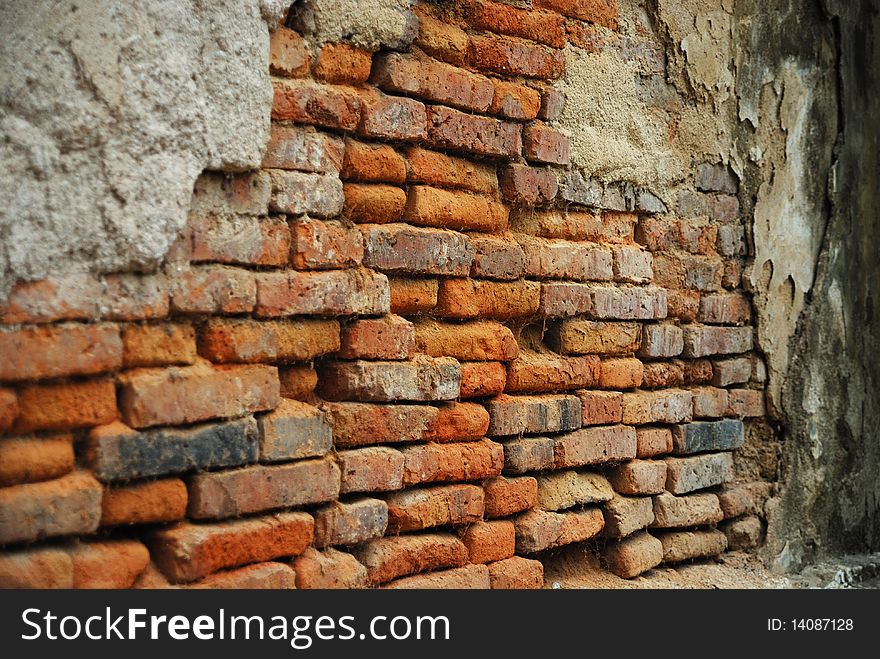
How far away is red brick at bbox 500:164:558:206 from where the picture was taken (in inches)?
112

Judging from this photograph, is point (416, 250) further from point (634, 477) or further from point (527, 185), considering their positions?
point (634, 477)

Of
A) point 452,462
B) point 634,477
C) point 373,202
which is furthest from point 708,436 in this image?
point 373,202

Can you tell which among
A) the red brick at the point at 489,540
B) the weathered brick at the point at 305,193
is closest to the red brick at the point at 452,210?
the weathered brick at the point at 305,193

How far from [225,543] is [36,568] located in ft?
1.28

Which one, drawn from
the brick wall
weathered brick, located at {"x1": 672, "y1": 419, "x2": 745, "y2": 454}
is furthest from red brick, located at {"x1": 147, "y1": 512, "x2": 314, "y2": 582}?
weathered brick, located at {"x1": 672, "y1": 419, "x2": 745, "y2": 454}

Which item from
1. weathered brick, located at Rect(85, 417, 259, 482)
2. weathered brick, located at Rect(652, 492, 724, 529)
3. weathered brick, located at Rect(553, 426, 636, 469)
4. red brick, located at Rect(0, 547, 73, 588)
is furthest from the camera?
weathered brick, located at Rect(652, 492, 724, 529)

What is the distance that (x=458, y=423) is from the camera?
2.67 meters

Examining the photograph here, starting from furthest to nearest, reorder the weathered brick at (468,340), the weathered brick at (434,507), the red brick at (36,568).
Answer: the weathered brick at (468,340) < the weathered brick at (434,507) < the red brick at (36,568)

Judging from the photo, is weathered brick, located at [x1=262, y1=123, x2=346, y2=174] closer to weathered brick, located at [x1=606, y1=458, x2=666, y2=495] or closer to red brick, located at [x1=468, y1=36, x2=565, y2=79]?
red brick, located at [x1=468, y1=36, x2=565, y2=79]

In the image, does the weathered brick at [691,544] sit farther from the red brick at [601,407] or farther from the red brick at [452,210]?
the red brick at [452,210]

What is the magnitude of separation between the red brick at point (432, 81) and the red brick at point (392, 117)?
0.04 m

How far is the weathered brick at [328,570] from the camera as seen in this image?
2.29m

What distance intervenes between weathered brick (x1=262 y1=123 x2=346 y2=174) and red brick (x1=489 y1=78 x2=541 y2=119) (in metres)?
0.56

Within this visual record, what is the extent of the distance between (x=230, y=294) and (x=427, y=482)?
0.74m
